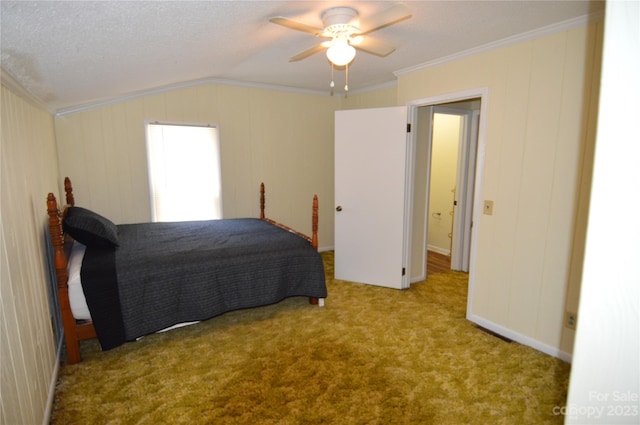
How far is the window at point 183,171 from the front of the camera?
Answer: 13.3 feet

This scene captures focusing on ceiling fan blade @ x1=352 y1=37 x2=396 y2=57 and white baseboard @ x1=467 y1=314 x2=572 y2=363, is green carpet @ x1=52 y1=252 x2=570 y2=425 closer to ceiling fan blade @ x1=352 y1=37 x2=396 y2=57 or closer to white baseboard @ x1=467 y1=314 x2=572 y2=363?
white baseboard @ x1=467 y1=314 x2=572 y2=363

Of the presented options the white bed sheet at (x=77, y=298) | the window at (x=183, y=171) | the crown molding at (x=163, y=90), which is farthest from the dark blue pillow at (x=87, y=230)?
the crown molding at (x=163, y=90)

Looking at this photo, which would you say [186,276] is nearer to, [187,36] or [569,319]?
[187,36]

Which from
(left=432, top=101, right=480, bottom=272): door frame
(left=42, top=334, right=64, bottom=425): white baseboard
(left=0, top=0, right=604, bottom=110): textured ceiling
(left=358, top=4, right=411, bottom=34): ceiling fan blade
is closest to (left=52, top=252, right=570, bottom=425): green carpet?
(left=42, top=334, right=64, bottom=425): white baseboard

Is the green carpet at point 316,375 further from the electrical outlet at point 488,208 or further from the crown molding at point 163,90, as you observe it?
the crown molding at point 163,90

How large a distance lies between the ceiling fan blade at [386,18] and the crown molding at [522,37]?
4.00 feet

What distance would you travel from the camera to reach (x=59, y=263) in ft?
7.43

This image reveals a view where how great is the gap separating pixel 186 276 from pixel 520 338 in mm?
2713

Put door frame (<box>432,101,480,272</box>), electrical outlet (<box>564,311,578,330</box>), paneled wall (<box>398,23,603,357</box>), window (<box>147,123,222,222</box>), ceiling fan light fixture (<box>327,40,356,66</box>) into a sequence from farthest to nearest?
door frame (<box>432,101,480,272</box>) → window (<box>147,123,222,222</box>) → electrical outlet (<box>564,311,578,330</box>) → paneled wall (<box>398,23,603,357</box>) → ceiling fan light fixture (<box>327,40,356,66</box>)

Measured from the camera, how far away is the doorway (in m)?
3.71

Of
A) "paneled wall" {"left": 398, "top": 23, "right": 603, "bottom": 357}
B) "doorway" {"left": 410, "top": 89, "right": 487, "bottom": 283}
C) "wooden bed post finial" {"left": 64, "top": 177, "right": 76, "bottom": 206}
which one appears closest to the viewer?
"paneled wall" {"left": 398, "top": 23, "right": 603, "bottom": 357}

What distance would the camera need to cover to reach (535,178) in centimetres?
254

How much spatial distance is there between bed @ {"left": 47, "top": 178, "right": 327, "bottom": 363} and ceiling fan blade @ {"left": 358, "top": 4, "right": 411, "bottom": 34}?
1.86 metres

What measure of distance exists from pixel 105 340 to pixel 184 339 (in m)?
0.57
